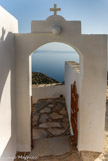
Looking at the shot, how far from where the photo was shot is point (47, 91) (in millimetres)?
9516

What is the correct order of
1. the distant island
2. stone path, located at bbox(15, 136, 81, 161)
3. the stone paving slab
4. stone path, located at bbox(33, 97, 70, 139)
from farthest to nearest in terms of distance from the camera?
1. the distant island
2. stone path, located at bbox(33, 97, 70, 139)
3. the stone paving slab
4. stone path, located at bbox(15, 136, 81, 161)

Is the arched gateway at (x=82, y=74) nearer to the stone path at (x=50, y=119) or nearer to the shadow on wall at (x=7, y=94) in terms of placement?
the shadow on wall at (x=7, y=94)

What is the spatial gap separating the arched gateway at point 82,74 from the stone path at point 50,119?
1.63 metres

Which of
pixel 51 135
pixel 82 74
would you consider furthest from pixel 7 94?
pixel 51 135

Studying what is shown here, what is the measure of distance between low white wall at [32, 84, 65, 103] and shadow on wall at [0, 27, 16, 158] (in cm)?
542

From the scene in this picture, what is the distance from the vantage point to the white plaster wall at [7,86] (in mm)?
3021

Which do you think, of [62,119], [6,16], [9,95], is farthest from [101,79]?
[62,119]

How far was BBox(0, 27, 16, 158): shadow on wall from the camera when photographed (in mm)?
3037

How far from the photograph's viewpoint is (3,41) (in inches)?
121

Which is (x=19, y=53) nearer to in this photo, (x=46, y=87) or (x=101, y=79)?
(x=101, y=79)

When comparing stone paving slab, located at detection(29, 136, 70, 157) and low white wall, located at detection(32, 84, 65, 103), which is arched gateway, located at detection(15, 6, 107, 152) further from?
low white wall, located at detection(32, 84, 65, 103)

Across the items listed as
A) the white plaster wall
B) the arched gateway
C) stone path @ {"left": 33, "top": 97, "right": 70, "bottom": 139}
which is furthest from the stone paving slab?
the white plaster wall

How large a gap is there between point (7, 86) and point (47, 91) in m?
6.22

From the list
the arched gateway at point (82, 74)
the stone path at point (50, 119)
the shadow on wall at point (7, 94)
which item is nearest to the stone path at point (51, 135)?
the stone path at point (50, 119)
